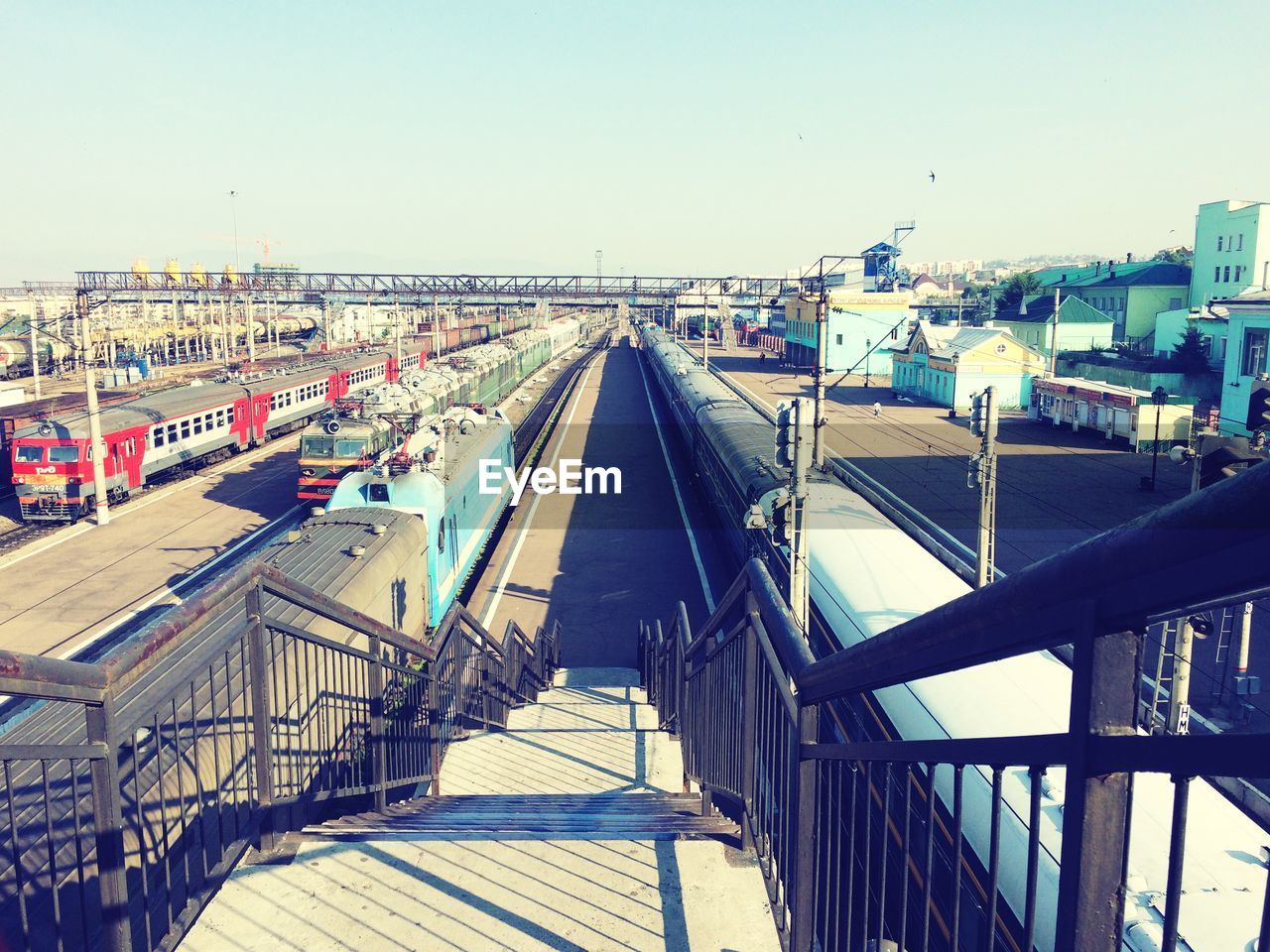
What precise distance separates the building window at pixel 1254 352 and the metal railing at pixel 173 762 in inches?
1227

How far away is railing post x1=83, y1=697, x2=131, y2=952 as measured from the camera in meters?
3.09

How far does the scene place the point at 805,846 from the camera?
3475 mm

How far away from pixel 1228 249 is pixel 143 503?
193 feet

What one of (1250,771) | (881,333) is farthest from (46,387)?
(1250,771)

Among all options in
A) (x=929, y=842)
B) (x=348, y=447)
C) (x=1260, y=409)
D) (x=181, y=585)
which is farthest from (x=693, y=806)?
(x=348, y=447)

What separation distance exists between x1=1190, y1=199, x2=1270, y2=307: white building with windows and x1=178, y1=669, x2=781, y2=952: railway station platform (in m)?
54.6

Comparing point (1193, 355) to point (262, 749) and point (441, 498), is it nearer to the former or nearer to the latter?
point (441, 498)

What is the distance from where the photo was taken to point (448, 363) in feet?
153

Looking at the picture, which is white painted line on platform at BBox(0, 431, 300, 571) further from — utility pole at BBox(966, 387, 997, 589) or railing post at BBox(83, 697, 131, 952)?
railing post at BBox(83, 697, 131, 952)

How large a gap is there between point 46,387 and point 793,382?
146ft

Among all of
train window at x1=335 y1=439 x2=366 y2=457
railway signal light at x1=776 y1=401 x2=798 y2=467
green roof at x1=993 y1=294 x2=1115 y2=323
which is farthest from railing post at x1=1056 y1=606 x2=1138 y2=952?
green roof at x1=993 y1=294 x2=1115 y2=323

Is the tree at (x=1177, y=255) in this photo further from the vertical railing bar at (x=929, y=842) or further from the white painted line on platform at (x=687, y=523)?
the vertical railing bar at (x=929, y=842)

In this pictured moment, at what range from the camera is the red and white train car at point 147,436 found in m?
26.4

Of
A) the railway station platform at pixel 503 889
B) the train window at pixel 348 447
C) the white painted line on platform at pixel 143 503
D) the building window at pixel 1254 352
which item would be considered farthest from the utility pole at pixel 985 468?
the white painted line on platform at pixel 143 503
